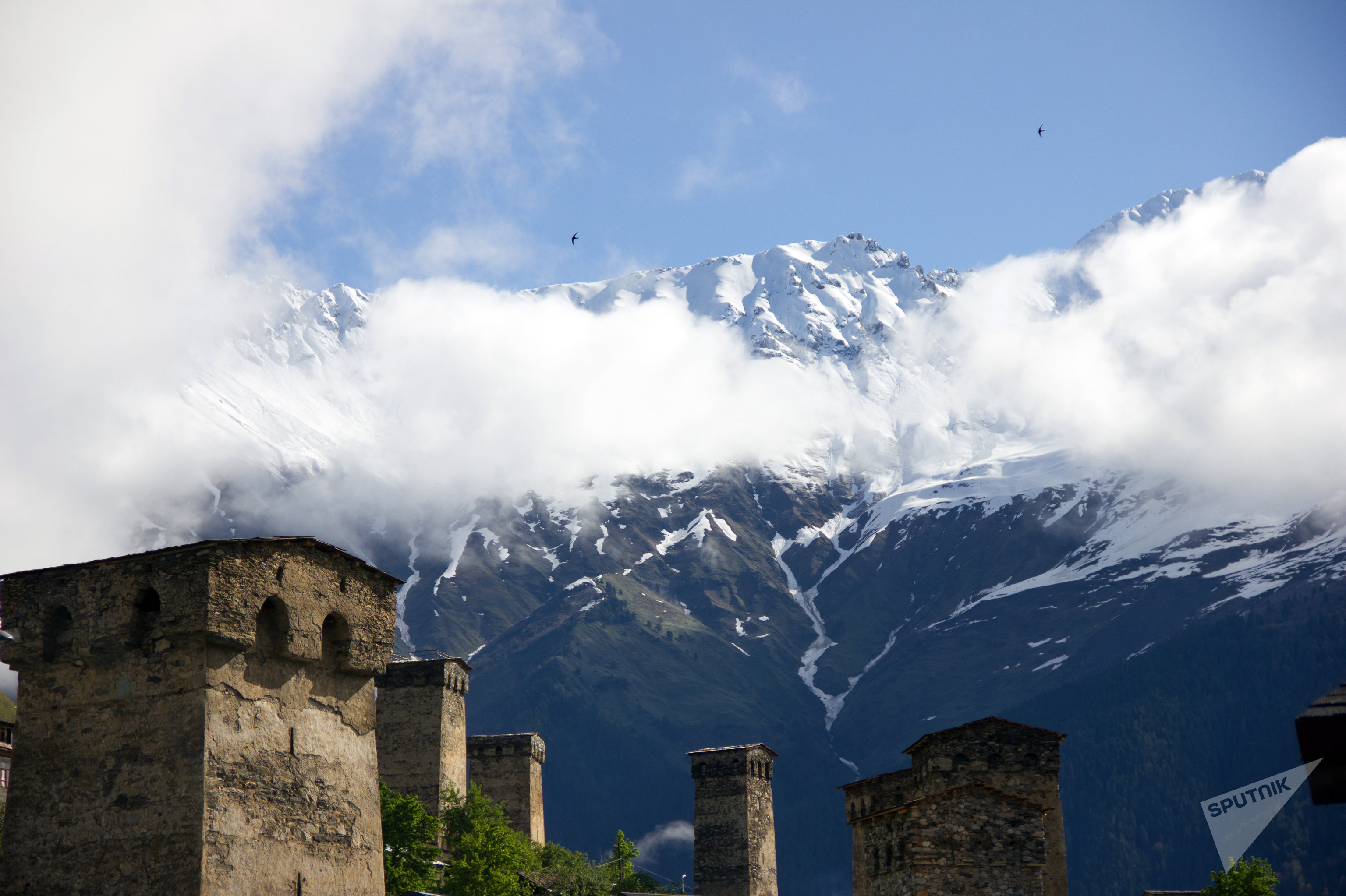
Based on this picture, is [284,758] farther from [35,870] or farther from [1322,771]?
[1322,771]

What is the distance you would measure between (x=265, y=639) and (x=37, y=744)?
17.3 ft

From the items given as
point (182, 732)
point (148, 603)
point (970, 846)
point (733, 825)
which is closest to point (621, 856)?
point (733, 825)

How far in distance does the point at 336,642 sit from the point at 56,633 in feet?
19.8

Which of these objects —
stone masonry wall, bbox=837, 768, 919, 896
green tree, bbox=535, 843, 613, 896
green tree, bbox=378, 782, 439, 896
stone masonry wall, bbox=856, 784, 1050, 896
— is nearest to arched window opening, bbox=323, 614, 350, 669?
stone masonry wall, bbox=856, 784, 1050, 896

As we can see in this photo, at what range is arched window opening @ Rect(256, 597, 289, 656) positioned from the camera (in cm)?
2933

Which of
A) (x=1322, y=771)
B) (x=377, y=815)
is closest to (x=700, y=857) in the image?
(x=377, y=815)

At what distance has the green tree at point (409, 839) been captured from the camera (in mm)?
57469

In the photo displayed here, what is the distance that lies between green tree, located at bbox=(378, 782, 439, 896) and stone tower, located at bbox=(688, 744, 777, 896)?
2299 centimetres

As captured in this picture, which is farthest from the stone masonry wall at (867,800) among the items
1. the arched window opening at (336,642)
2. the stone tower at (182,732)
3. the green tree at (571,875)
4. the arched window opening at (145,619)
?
the arched window opening at (145,619)

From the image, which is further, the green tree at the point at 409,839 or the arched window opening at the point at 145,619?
the green tree at the point at 409,839

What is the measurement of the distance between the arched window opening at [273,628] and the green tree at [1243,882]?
44829 millimetres

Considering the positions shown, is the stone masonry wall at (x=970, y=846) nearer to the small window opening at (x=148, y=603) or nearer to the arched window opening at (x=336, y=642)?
the arched window opening at (x=336, y=642)

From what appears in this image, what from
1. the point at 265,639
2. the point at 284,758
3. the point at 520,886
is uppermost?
the point at 265,639

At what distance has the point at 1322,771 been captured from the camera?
1069cm
